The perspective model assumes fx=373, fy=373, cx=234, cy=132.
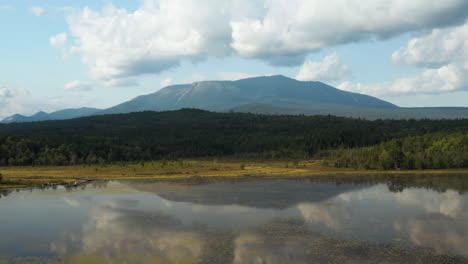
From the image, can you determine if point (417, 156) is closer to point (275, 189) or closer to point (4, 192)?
point (275, 189)

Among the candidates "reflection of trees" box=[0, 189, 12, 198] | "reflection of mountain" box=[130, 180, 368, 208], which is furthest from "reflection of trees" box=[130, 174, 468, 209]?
"reflection of trees" box=[0, 189, 12, 198]

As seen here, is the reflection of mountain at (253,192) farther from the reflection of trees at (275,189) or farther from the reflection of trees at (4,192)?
the reflection of trees at (4,192)

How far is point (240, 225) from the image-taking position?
43.7 m

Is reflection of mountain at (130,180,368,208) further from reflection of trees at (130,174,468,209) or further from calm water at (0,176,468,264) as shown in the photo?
calm water at (0,176,468,264)

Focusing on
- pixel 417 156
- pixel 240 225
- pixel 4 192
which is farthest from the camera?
pixel 417 156

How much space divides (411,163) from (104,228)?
9815 cm

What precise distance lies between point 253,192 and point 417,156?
6735 cm

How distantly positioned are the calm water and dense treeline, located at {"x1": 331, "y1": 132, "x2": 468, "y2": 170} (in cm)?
4032

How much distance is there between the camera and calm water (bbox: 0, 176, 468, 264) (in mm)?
32375

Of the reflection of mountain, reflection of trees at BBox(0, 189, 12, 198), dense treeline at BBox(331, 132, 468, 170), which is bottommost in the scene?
reflection of trees at BBox(0, 189, 12, 198)

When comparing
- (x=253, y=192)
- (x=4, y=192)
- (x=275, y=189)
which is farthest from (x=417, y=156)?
(x=4, y=192)

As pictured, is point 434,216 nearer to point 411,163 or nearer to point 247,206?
point 247,206

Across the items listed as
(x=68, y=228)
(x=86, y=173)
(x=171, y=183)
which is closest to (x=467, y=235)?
(x=68, y=228)

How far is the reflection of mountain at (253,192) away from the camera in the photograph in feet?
197
